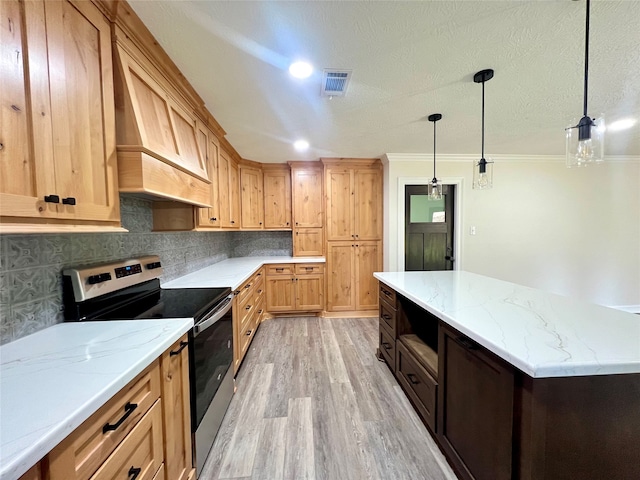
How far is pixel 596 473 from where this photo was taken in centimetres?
92

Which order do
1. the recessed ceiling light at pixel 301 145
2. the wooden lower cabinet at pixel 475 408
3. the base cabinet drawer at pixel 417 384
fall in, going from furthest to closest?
1. the recessed ceiling light at pixel 301 145
2. the base cabinet drawer at pixel 417 384
3. the wooden lower cabinet at pixel 475 408

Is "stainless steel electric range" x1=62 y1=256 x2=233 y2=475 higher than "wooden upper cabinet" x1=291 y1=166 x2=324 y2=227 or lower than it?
lower

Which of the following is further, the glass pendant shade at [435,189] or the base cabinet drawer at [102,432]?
the glass pendant shade at [435,189]

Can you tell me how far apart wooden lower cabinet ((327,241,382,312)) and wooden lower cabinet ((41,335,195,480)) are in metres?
2.74

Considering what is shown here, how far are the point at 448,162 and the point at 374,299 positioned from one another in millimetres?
2364

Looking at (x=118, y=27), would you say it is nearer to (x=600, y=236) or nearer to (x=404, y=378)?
(x=404, y=378)

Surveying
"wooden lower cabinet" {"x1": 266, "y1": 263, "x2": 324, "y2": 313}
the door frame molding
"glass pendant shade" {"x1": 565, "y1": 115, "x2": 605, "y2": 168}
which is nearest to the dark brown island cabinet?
"glass pendant shade" {"x1": 565, "y1": 115, "x2": 605, "y2": 168}

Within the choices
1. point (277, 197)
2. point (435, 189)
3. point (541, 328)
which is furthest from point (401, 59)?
point (277, 197)

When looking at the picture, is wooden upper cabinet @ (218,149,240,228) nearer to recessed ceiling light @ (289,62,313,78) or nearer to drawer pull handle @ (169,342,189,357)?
recessed ceiling light @ (289,62,313,78)

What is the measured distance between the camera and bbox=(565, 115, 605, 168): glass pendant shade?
1.22 metres

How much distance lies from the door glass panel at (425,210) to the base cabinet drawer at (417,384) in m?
2.23

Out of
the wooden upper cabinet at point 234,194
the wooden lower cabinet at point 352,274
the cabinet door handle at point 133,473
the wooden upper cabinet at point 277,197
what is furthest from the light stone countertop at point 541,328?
the wooden upper cabinet at point 277,197

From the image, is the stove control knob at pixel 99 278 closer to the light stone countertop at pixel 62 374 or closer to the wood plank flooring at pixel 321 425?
the light stone countertop at pixel 62 374

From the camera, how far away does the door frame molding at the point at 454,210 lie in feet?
11.8
